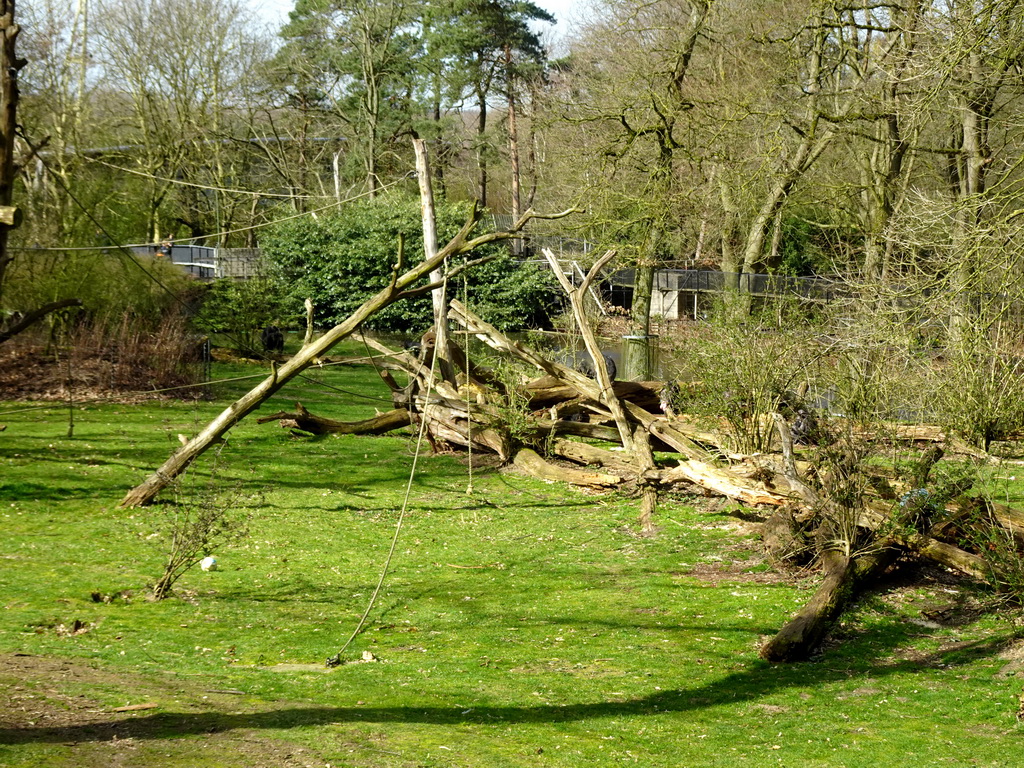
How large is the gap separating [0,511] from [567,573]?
5.76 meters

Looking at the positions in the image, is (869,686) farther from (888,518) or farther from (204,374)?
(204,374)

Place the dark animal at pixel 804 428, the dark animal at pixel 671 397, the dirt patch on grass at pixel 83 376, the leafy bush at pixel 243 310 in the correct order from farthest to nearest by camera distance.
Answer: the leafy bush at pixel 243 310
the dirt patch on grass at pixel 83 376
the dark animal at pixel 671 397
the dark animal at pixel 804 428

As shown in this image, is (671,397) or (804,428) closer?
(804,428)

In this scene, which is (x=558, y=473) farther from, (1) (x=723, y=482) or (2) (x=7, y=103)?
(2) (x=7, y=103)

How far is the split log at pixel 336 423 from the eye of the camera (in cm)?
1559

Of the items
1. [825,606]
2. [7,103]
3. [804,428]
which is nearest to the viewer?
[7,103]

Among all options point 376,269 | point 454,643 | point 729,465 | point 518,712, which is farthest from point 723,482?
point 376,269

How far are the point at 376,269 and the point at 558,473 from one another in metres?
18.6

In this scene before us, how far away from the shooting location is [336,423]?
52.5 feet

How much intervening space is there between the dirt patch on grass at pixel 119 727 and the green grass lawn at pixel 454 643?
2 cm

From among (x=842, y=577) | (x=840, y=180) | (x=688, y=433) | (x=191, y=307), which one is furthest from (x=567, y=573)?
(x=840, y=180)

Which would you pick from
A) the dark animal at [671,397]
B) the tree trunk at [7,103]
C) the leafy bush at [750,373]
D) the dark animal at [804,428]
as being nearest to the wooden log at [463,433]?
the dark animal at [671,397]

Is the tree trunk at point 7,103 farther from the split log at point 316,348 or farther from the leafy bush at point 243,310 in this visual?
the leafy bush at point 243,310

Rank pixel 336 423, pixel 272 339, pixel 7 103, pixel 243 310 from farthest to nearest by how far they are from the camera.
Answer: pixel 243 310, pixel 272 339, pixel 336 423, pixel 7 103
